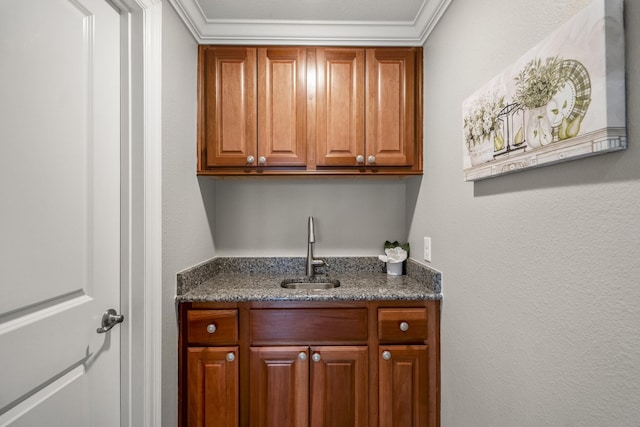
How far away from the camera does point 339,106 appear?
1756 millimetres

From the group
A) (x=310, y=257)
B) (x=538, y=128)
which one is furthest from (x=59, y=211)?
(x=538, y=128)

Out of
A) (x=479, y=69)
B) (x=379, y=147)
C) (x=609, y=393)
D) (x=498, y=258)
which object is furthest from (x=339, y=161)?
(x=609, y=393)

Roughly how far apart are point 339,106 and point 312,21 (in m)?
0.49

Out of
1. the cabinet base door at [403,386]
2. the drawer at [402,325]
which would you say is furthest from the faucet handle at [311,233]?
the cabinet base door at [403,386]

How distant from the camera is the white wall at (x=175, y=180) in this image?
4.35 ft

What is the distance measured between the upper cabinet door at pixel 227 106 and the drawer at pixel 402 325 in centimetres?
113

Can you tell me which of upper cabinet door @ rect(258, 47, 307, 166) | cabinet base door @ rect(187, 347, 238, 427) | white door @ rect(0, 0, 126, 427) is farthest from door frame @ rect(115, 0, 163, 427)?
upper cabinet door @ rect(258, 47, 307, 166)

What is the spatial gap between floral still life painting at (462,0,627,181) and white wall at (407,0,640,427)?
3 cm

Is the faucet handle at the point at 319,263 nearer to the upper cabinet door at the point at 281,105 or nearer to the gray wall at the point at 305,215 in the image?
the gray wall at the point at 305,215

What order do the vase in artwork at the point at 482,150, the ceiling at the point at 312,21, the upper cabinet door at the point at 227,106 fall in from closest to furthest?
the vase in artwork at the point at 482,150 → the ceiling at the point at 312,21 → the upper cabinet door at the point at 227,106

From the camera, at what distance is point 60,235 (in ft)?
3.00

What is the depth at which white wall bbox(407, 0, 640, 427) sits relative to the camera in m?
0.62

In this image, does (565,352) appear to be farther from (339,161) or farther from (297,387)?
(339,161)

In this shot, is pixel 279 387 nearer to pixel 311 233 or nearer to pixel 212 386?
pixel 212 386
